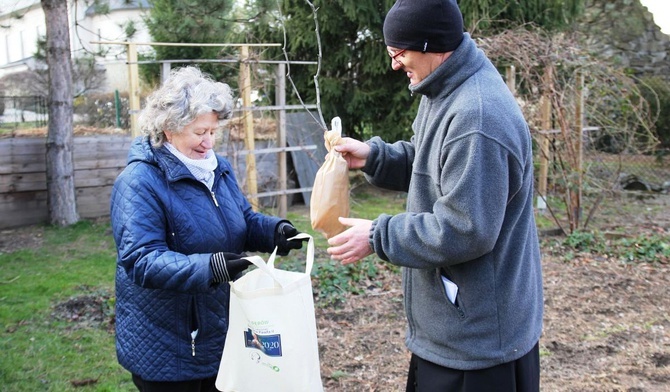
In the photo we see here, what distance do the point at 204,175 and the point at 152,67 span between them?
10.5 meters

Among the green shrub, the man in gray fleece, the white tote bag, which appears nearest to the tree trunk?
the white tote bag

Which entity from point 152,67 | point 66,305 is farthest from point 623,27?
point 66,305

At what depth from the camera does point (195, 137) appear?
2.43m

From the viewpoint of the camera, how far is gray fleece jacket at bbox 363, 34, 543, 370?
178 centimetres

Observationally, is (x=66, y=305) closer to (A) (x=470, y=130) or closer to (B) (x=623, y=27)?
(A) (x=470, y=130)

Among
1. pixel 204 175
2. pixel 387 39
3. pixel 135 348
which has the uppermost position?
pixel 387 39

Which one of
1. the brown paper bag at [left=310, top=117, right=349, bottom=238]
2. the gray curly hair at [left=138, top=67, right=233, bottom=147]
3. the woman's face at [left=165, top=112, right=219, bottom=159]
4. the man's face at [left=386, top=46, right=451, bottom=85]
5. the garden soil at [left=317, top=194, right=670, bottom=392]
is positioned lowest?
the garden soil at [left=317, top=194, right=670, bottom=392]

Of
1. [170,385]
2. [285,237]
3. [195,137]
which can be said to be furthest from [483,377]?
[195,137]

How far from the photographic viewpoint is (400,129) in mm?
10789

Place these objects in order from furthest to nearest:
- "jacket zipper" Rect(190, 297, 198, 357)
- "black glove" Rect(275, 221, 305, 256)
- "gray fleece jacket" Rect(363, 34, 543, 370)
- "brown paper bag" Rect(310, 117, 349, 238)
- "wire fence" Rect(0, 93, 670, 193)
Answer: "wire fence" Rect(0, 93, 670, 193)
"black glove" Rect(275, 221, 305, 256)
"jacket zipper" Rect(190, 297, 198, 357)
"brown paper bag" Rect(310, 117, 349, 238)
"gray fleece jacket" Rect(363, 34, 543, 370)

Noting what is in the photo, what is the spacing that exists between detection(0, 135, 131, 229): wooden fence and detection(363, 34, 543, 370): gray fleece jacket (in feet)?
24.3

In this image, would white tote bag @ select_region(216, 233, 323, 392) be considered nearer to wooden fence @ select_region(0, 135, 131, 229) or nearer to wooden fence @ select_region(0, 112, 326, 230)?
wooden fence @ select_region(0, 112, 326, 230)

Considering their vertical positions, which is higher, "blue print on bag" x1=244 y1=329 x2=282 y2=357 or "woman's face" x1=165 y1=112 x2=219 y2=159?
"woman's face" x1=165 y1=112 x2=219 y2=159

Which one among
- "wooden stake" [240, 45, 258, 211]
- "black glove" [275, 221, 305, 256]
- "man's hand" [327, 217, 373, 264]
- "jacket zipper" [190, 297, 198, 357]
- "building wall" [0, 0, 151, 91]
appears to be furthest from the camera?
"building wall" [0, 0, 151, 91]
